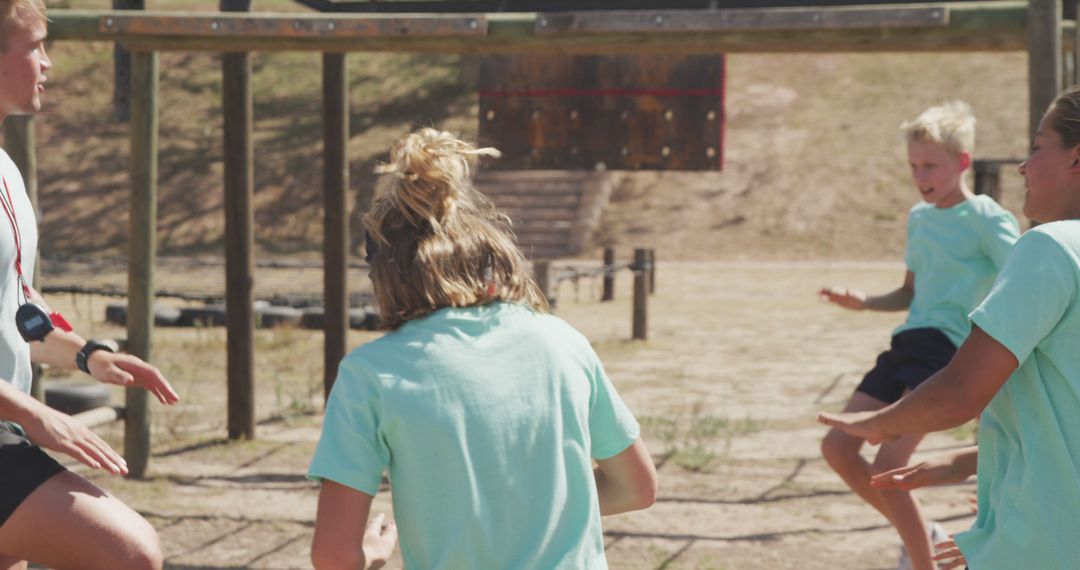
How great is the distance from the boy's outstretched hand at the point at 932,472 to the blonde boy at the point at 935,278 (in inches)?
61.1

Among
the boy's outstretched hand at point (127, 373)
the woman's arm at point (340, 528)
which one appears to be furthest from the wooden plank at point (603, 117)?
the woman's arm at point (340, 528)

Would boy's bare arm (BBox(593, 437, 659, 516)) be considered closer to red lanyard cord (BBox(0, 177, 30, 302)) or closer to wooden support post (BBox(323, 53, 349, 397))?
red lanyard cord (BBox(0, 177, 30, 302))

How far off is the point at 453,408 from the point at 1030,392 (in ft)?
3.27

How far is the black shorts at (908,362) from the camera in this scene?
407 cm

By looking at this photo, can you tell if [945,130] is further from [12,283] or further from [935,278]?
[12,283]

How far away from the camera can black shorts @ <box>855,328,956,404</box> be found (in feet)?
13.4

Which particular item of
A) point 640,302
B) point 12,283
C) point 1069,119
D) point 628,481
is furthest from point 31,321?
point 640,302

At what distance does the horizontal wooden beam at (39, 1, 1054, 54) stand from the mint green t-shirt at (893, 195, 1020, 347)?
4.64 ft

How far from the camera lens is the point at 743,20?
5496 mm

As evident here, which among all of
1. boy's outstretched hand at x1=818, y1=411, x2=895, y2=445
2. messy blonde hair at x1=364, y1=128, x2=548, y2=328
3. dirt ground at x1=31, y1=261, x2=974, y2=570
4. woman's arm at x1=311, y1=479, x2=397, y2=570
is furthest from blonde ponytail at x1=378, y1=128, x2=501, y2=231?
dirt ground at x1=31, y1=261, x2=974, y2=570

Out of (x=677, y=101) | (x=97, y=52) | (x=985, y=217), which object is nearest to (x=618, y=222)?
(x=677, y=101)

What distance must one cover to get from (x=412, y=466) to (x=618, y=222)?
20596 millimetres

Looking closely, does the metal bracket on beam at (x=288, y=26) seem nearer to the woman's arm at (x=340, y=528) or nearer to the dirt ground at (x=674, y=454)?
the dirt ground at (x=674, y=454)

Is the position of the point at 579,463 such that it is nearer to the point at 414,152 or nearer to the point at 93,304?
the point at 414,152
